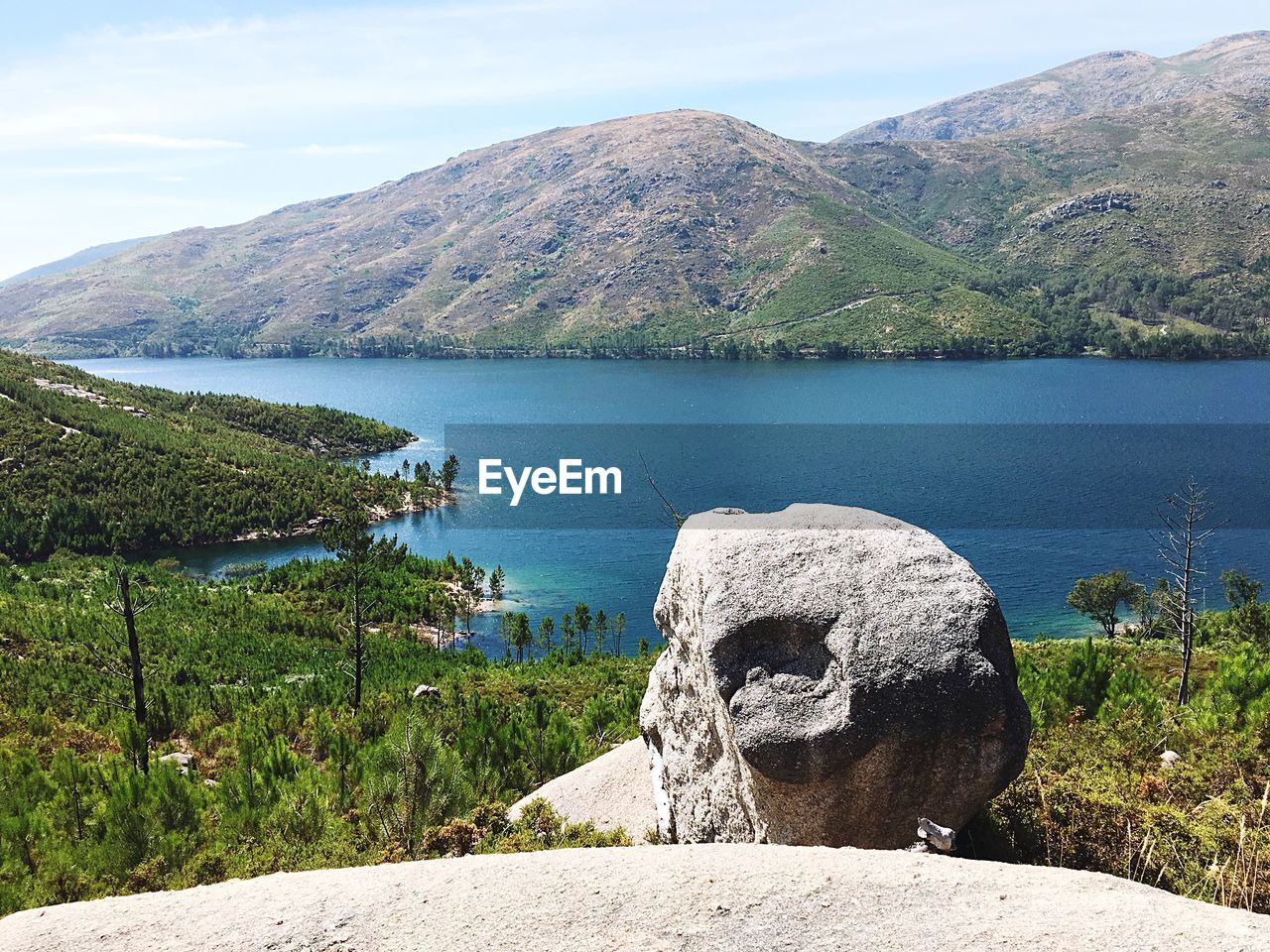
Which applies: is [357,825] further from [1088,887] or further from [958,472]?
[958,472]

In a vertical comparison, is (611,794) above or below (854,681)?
below

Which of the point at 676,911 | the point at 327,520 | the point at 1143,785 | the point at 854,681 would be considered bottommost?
the point at 327,520

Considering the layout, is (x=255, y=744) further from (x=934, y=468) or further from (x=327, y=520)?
(x=934, y=468)

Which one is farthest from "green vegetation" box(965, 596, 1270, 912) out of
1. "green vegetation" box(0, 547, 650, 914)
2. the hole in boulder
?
"green vegetation" box(0, 547, 650, 914)

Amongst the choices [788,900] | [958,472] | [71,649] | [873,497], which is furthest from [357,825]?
[958,472]

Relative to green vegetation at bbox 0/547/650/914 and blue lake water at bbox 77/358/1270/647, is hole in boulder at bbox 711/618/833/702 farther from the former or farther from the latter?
blue lake water at bbox 77/358/1270/647

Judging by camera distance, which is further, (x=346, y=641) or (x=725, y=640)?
(x=346, y=641)

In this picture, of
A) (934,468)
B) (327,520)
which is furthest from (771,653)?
(934,468)
